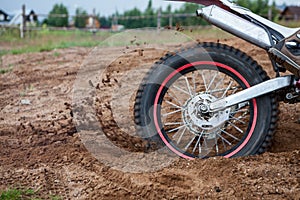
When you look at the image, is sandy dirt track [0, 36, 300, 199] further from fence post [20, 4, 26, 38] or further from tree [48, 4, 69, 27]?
tree [48, 4, 69, 27]

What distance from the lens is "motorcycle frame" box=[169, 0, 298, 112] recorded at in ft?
9.77

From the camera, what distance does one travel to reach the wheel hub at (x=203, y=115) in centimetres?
312

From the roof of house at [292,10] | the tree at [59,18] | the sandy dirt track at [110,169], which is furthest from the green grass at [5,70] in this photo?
the roof of house at [292,10]

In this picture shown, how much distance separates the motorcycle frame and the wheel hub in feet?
0.19

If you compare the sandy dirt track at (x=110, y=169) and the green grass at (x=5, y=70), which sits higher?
the green grass at (x=5, y=70)

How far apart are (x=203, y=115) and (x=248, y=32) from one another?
634 mm

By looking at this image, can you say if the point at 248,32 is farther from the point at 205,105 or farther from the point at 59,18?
the point at 59,18

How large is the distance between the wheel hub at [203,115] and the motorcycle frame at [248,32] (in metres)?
0.06

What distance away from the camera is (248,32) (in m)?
3.00

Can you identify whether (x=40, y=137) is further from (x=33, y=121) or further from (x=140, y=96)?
(x=140, y=96)

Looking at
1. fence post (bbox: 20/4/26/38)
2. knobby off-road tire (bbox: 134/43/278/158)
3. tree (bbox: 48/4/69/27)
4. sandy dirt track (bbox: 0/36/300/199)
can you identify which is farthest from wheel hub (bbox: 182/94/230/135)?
tree (bbox: 48/4/69/27)

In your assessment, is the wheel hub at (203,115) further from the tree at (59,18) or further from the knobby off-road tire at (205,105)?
the tree at (59,18)

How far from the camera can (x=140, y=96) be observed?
3.21 m

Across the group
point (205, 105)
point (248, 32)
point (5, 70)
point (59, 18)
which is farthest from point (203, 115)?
point (59, 18)
